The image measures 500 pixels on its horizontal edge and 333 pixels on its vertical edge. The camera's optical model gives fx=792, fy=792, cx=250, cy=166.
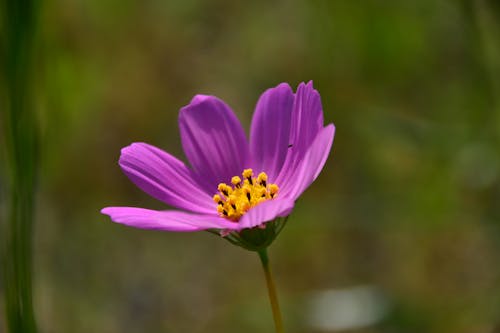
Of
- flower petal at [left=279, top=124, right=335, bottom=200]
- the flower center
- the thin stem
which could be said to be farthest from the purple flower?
the thin stem

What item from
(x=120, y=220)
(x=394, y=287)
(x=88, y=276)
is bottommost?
(x=394, y=287)

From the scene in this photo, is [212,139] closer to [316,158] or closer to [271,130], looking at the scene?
[271,130]

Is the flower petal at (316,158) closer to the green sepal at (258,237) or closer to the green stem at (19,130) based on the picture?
the green sepal at (258,237)

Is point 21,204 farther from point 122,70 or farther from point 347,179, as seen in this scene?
point 122,70

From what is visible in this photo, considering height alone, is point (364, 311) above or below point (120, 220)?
below

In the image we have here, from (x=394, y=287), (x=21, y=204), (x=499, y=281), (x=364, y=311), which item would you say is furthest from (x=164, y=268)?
(x=21, y=204)

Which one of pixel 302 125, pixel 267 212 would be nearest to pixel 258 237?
pixel 267 212
